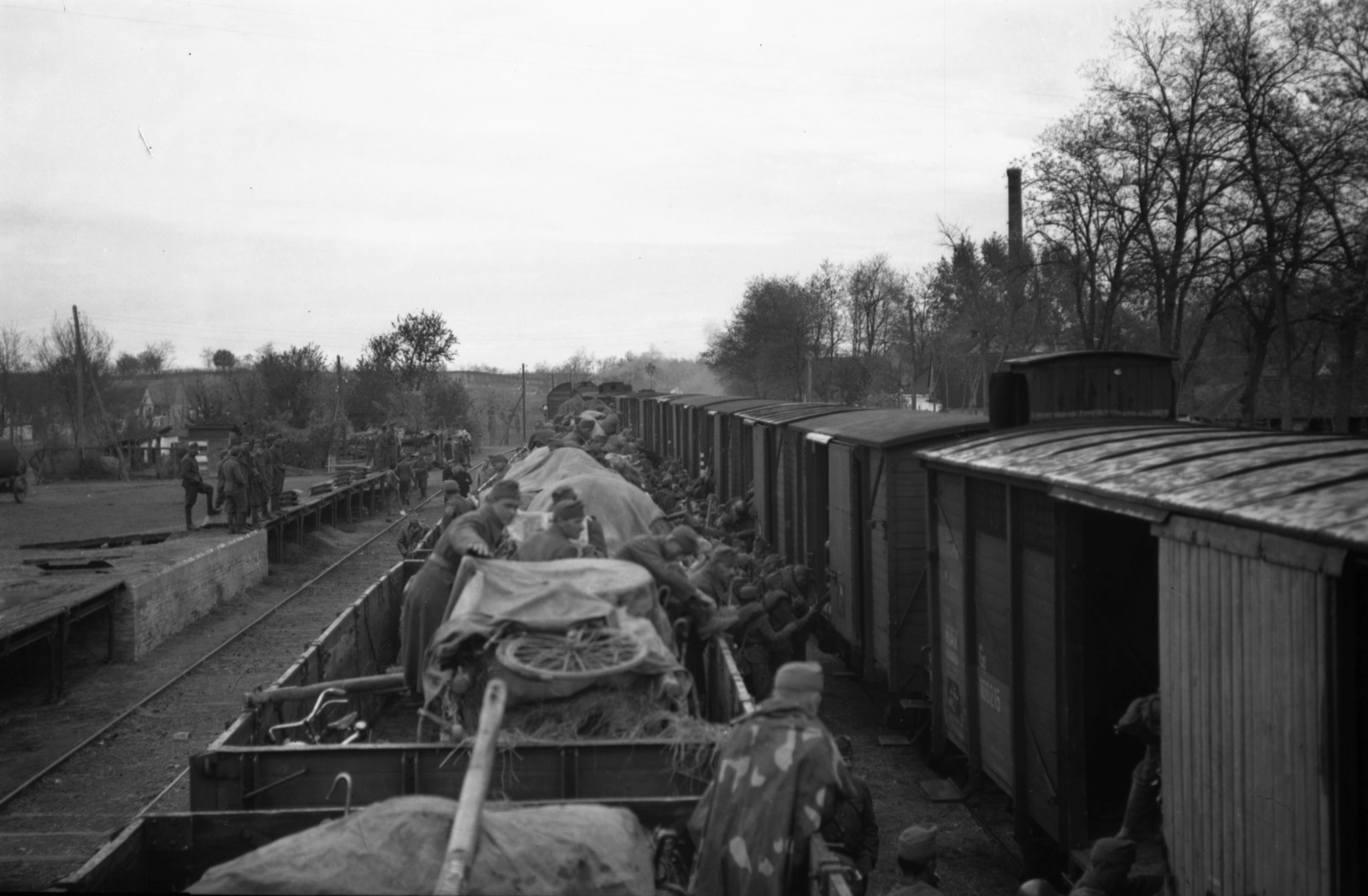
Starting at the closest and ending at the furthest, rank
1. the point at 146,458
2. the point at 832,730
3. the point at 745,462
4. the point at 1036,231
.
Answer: the point at 832,730 → the point at 745,462 → the point at 1036,231 → the point at 146,458

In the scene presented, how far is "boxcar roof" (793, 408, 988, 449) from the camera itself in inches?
358

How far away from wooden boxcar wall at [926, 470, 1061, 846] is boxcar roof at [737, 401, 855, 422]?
556cm

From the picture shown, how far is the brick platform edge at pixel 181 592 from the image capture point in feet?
43.9

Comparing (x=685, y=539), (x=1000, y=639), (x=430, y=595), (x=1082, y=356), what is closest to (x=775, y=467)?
(x=1082, y=356)

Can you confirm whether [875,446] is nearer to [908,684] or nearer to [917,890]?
[908,684]

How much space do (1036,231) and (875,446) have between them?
18.9 metres

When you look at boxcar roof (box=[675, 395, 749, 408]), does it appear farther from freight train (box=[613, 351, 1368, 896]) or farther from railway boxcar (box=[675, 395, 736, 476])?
freight train (box=[613, 351, 1368, 896])

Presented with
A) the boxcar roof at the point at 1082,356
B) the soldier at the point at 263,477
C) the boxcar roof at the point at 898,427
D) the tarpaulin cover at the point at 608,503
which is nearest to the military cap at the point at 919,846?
the tarpaulin cover at the point at 608,503

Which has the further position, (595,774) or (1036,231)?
(1036,231)

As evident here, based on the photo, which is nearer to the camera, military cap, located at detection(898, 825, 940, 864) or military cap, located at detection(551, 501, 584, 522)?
military cap, located at detection(898, 825, 940, 864)

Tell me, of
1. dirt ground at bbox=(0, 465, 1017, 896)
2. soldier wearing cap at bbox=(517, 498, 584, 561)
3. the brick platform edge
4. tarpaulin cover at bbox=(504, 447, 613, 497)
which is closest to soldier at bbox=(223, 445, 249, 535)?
the brick platform edge

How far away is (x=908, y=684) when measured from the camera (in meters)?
9.31

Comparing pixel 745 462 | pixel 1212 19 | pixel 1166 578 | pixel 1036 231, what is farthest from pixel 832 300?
pixel 1166 578

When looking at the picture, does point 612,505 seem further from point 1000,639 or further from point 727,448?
point 727,448
